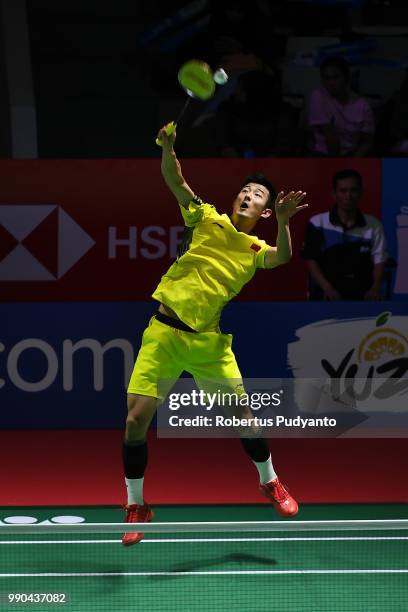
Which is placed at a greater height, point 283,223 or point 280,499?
point 283,223

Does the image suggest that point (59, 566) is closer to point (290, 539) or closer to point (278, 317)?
point (290, 539)

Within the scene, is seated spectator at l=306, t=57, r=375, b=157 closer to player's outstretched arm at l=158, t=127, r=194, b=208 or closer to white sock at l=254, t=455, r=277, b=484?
player's outstretched arm at l=158, t=127, r=194, b=208

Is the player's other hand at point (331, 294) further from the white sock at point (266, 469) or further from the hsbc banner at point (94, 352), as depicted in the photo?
the white sock at point (266, 469)

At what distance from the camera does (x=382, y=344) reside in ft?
27.4

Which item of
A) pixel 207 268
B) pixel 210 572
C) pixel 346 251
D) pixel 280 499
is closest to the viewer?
pixel 210 572

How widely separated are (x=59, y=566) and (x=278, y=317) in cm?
363

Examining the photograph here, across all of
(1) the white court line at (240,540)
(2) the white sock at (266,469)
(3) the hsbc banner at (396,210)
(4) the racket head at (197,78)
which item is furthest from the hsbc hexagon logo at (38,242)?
(1) the white court line at (240,540)

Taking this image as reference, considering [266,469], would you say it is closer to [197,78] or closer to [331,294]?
[197,78]

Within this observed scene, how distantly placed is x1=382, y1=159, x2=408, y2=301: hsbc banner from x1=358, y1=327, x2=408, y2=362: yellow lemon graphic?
50cm

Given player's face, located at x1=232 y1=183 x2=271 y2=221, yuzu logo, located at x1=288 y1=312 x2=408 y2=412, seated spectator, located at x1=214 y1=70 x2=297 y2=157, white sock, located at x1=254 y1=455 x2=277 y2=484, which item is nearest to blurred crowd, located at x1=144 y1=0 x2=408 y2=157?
seated spectator, located at x1=214 y1=70 x2=297 y2=157

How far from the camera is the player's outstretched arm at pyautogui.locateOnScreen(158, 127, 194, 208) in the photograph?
5586mm

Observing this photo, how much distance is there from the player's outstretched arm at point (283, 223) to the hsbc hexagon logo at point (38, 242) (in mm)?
3117

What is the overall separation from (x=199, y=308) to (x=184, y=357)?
265mm

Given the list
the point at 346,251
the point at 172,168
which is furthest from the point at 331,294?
the point at 172,168
